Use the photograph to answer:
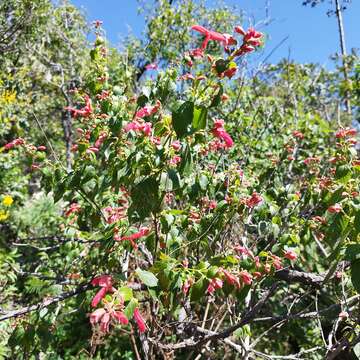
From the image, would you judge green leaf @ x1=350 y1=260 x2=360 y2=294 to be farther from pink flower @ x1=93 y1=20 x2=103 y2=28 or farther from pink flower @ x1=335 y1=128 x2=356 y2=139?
pink flower @ x1=93 y1=20 x2=103 y2=28

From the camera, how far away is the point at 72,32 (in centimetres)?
947

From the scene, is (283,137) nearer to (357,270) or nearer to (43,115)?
(357,270)

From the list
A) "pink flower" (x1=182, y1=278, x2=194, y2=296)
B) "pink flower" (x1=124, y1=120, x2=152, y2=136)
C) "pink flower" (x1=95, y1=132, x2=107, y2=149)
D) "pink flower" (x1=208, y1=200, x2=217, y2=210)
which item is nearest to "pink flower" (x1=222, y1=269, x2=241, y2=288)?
"pink flower" (x1=182, y1=278, x2=194, y2=296)

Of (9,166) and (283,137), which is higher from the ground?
(283,137)

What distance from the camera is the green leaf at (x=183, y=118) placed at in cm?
122

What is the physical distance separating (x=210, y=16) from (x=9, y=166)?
4.68m

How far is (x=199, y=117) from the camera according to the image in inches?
50.0

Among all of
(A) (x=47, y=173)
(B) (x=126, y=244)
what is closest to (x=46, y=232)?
(A) (x=47, y=173)

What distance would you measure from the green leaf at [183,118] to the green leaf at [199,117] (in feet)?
0.11

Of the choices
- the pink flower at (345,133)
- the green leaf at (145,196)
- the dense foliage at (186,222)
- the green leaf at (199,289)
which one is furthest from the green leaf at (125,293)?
the pink flower at (345,133)

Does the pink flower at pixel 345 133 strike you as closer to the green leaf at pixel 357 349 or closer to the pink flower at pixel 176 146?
the pink flower at pixel 176 146

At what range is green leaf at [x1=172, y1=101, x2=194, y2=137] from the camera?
122 cm

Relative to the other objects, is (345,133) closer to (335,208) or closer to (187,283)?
(335,208)

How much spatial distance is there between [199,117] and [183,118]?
0.07 meters
